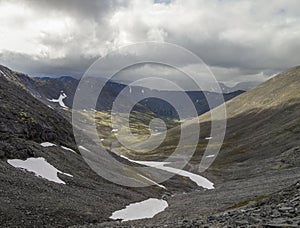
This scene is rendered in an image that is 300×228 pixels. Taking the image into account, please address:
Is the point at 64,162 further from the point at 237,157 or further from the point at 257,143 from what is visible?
the point at 257,143

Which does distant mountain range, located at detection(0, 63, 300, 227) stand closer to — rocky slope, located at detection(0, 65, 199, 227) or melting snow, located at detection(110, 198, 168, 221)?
rocky slope, located at detection(0, 65, 199, 227)

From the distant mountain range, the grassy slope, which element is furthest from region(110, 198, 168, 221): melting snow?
the grassy slope

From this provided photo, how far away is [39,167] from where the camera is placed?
62938mm

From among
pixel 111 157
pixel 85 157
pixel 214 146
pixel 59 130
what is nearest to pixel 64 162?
pixel 85 157

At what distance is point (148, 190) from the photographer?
7556 centimetres

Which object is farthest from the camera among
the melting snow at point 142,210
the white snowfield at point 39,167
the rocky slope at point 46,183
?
the white snowfield at point 39,167

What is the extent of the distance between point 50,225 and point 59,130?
205 ft

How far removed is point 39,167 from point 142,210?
2119cm

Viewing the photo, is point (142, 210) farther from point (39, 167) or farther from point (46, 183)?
point (39, 167)

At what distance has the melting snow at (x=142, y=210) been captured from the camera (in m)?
49.8

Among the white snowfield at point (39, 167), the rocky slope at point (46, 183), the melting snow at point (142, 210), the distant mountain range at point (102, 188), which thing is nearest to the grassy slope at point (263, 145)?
the distant mountain range at point (102, 188)

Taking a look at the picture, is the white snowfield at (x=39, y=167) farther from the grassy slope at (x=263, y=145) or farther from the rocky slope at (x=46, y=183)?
the grassy slope at (x=263, y=145)

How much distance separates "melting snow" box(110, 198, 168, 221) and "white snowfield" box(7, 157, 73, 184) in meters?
13.4

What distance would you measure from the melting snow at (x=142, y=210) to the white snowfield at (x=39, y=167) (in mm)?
13401
